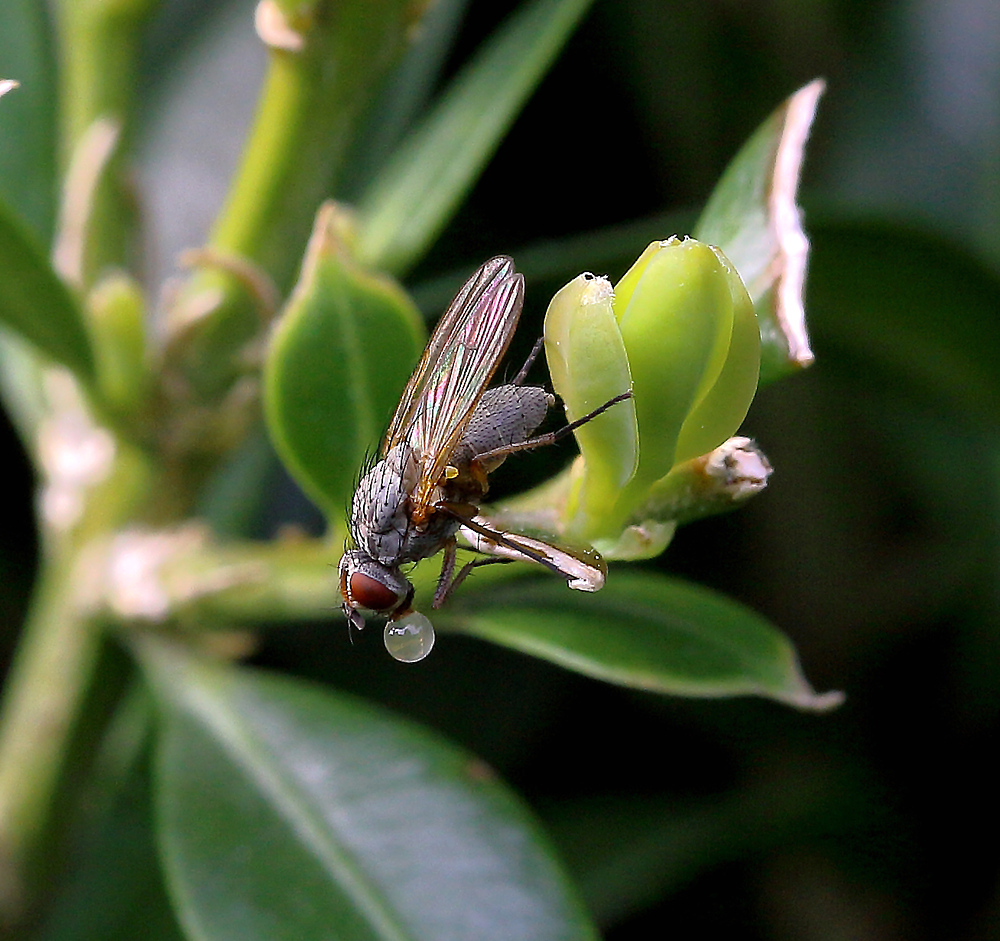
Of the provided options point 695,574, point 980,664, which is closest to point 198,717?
point 695,574

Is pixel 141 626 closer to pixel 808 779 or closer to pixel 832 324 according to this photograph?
pixel 832 324

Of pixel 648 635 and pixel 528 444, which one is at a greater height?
pixel 528 444

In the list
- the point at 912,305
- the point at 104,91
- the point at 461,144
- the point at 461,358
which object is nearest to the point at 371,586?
the point at 461,358

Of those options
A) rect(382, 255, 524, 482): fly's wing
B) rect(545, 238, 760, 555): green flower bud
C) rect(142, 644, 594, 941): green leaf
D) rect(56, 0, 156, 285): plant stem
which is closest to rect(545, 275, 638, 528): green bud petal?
rect(545, 238, 760, 555): green flower bud

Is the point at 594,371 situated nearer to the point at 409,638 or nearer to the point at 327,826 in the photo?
the point at 409,638

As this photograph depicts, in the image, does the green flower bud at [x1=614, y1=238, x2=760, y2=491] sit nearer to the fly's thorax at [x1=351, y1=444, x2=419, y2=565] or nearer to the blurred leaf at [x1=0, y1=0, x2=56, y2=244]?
the fly's thorax at [x1=351, y1=444, x2=419, y2=565]

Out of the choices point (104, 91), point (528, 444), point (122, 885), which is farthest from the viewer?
point (122, 885)

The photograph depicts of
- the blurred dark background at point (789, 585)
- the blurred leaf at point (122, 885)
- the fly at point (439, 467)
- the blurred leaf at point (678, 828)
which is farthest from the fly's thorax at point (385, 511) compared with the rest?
the blurred leaf at point (678, 828)
